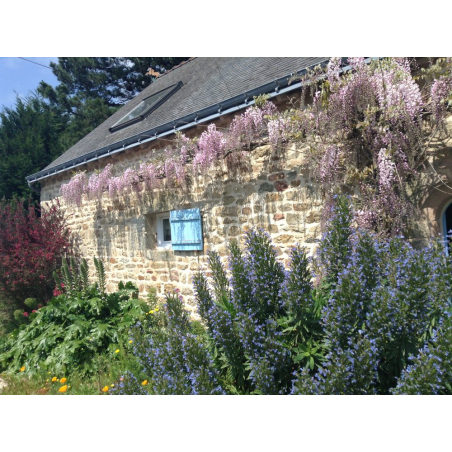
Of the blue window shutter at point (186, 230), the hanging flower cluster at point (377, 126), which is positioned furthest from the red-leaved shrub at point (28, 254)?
the hanging flower cluster at point (377, 126)

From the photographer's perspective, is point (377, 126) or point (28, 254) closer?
point (377, 126)

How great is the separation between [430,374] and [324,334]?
80 centimetres

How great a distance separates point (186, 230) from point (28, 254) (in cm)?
418

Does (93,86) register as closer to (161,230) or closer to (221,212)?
(161,230)

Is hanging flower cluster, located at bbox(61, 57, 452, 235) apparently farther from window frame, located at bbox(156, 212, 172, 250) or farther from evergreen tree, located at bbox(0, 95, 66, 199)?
evergreen tree, located at bbox(0, 95, 66, 199)

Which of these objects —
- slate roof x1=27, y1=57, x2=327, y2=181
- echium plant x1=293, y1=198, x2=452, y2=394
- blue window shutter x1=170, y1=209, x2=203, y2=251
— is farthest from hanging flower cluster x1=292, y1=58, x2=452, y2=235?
blue window shutter x1=170, y1=209, x2=203, y2=251

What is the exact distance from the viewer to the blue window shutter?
5719 millimetres

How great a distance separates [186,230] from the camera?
590 centimetres

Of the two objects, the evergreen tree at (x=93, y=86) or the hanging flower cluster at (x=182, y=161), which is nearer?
the hanging flower cluster at (x=182, y=161)

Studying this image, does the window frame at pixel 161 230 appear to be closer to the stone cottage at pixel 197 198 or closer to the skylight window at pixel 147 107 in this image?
the stone cottage at pixel 197 198

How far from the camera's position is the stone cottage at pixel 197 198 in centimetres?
448

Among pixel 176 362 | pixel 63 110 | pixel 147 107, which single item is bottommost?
pixel 176 362

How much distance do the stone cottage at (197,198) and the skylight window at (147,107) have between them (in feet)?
0.10

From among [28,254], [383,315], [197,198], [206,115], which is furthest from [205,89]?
[383,315]
